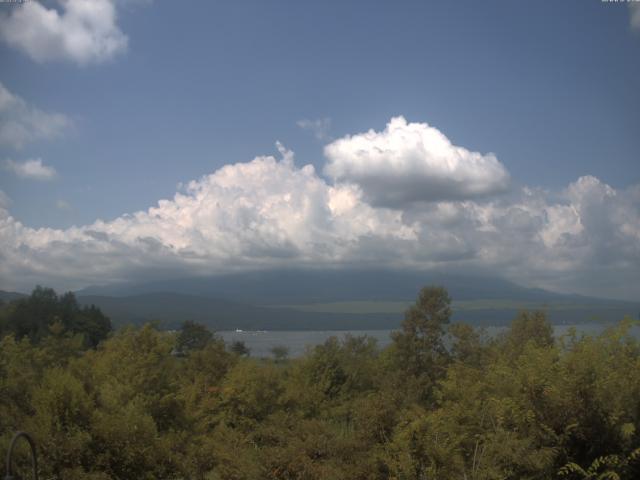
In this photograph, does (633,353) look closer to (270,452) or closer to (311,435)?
(311,435)

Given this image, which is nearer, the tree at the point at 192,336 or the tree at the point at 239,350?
the tree at the point at 239,350

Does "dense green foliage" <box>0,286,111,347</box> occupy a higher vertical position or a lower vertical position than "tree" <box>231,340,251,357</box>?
higher

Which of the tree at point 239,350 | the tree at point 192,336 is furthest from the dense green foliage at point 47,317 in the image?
the tree at point 239,350

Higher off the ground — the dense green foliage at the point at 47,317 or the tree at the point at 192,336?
the dense green foliage at the point at 47,317

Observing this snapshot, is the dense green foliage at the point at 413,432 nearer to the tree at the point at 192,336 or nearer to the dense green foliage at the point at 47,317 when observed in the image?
the tree at the point at 192,336

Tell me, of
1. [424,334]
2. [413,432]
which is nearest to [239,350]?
[424,334]

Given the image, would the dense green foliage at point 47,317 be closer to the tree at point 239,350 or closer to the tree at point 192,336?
the tree at point 192,336

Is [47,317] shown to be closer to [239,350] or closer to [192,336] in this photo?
[192,336]

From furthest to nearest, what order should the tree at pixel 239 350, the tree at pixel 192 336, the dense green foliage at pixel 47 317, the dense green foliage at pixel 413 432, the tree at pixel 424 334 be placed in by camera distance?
the tree at pixel 192 336, the dense green foliage at pixel 47 317, the tree at pixel 239 350, the tree at pixel 424 334, the dense green foliage at pixel 413 432

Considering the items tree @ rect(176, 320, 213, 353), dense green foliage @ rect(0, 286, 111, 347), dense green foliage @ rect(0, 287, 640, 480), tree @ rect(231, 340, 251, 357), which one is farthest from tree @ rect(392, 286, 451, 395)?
dense green foliage @ rect(0, 286, 111, 347)

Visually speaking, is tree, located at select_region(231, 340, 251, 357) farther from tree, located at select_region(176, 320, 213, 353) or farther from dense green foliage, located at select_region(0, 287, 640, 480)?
dense green foliage, located at select_region(0, 287, 640, 480)

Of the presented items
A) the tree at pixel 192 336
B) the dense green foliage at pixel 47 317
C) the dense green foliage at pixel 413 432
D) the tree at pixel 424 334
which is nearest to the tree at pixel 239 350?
the tree at pixel 192 336

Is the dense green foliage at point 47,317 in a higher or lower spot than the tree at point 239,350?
higher

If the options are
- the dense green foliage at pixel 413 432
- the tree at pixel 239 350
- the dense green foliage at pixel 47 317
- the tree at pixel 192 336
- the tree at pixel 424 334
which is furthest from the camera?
the tree at pixel 192 336
